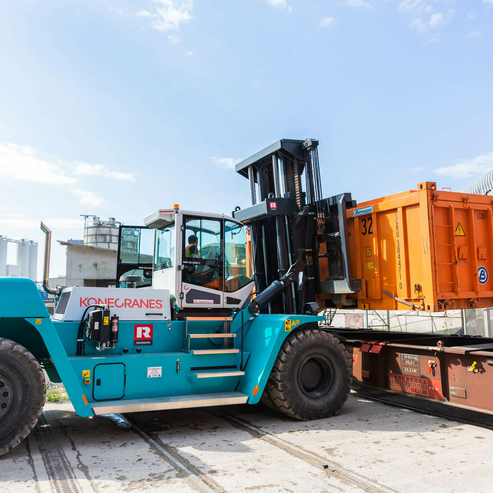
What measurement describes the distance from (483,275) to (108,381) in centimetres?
609

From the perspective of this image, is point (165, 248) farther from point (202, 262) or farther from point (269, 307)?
point (269, 307)

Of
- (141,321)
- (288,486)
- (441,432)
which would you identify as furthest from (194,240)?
(441,432)

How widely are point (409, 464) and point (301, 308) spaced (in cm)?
349

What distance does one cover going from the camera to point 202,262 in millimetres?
7031

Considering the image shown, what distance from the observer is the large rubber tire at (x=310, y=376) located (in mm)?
6801

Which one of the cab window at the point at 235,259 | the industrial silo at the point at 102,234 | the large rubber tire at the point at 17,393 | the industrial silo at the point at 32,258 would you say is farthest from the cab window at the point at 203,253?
the industrial silo at the point at 32,258

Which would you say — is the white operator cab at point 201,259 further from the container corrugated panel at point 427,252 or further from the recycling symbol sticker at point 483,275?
the recycling symbol sticker at point 483,275

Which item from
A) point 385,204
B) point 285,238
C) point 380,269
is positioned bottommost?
point 380,269

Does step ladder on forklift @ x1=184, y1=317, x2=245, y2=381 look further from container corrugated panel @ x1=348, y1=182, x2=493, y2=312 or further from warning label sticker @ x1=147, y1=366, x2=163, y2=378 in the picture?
container corrugated panel @ x1=348, y1=182, x2=493, y2=312

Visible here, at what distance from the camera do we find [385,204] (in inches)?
309

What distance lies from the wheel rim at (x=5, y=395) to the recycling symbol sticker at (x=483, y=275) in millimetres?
7037

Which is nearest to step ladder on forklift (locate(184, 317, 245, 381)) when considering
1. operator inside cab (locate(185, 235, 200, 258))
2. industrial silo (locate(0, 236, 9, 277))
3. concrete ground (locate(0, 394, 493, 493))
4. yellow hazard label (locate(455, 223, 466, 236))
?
concrete ground (locate(0, 394, 493, 493))

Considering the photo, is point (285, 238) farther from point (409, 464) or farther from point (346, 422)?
point (409, 464)

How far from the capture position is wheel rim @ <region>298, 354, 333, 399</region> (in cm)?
715
